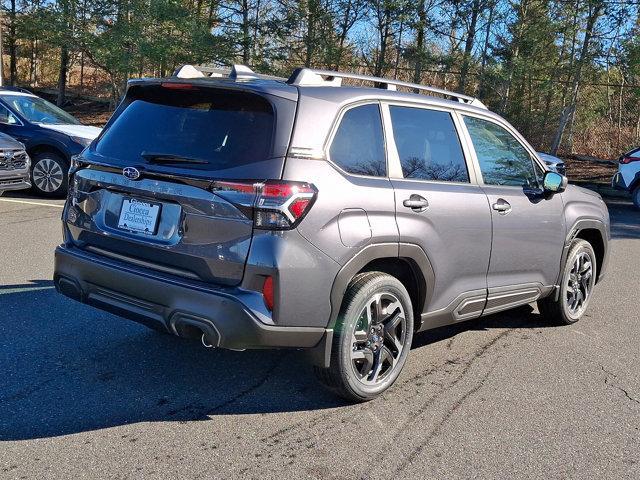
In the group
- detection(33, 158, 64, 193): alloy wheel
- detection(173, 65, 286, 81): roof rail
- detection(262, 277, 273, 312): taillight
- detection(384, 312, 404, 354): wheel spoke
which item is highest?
detection(173, 65, 286, 81): roof rail

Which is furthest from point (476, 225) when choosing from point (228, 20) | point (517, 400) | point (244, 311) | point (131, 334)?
point (228, 20)

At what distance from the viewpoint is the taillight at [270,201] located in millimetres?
3379

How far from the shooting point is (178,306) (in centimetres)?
348

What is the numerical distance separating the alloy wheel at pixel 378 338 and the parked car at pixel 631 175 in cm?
1305

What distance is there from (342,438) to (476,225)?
177 centimetres

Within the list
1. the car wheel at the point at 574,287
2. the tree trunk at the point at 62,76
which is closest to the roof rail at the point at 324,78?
the car wheel at the point at 574,287

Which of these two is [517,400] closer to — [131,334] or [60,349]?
[131,334]

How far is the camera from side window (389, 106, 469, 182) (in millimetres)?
4227

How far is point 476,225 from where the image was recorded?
454 cm

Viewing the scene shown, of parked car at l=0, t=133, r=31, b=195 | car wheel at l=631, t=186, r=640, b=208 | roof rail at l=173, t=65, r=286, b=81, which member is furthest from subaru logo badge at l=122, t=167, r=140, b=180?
car wheel at l=631, t=186, r=640, b=208

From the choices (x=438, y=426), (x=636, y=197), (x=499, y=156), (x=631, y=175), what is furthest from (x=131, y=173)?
(x=636, y=197)

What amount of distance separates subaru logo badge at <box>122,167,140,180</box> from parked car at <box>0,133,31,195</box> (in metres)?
7.00

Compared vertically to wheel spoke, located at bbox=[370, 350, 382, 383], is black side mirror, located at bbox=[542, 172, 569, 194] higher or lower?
higher

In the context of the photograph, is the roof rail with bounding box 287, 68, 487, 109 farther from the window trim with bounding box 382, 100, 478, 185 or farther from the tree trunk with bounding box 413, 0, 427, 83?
the tree trunk with bounding box 413, 0, 427, 83
